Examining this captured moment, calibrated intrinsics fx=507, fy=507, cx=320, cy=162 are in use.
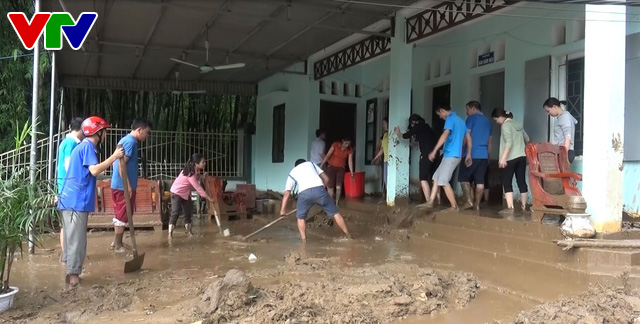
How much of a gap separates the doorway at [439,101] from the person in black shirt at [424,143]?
1.65 metres

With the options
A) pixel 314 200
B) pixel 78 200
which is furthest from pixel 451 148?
pixel 78 200

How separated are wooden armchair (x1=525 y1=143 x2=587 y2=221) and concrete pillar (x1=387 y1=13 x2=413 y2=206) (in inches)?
129

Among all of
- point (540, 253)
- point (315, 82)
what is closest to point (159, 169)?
point (315, 82)

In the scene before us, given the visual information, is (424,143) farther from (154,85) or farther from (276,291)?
(154,85)

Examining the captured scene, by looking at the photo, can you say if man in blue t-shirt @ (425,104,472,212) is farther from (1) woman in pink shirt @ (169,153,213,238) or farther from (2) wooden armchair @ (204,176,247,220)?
(2) wooden armchair @ (204,176,247,220)

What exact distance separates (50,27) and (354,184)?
661 centimetres

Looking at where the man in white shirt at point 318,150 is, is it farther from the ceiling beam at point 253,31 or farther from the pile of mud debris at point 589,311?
the pile of mud debris at point 589,311

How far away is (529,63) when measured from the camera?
7.91 m

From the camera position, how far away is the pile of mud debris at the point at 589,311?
12.0 feet

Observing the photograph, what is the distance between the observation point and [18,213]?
3.96 metres

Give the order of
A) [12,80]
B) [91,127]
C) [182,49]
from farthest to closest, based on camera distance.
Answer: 1. [182,49]
2. [12,80]
3. [91,127]

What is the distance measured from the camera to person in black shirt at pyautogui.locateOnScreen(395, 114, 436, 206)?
8.05 meters

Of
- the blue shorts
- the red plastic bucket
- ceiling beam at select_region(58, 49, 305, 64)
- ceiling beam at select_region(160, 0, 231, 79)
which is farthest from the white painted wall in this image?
the blue shorts

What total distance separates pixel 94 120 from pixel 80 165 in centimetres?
52
